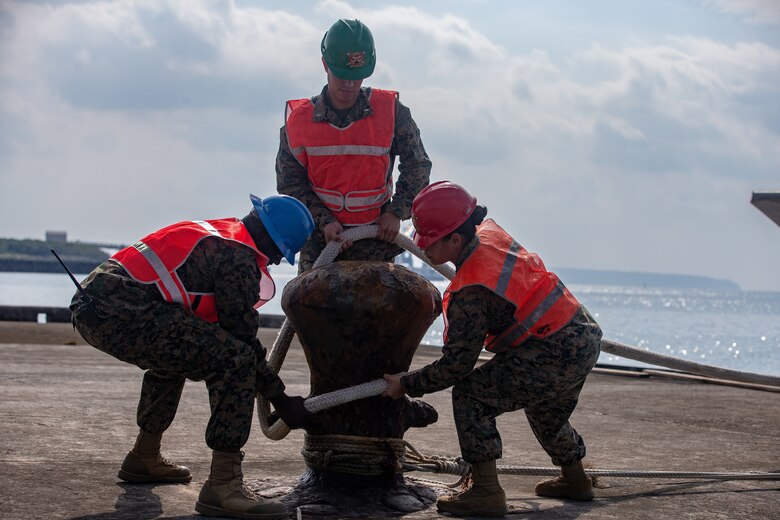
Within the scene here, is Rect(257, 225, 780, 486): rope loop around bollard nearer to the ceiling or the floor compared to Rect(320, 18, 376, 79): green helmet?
nearer to the floor

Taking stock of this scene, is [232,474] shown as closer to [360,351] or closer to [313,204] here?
[360,351]

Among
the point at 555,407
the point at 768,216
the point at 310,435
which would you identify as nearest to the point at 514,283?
the point at 555,407

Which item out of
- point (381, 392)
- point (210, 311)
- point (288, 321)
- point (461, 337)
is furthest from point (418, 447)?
point (210, 311)

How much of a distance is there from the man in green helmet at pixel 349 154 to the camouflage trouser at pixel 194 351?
90cm

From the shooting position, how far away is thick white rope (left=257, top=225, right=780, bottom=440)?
4.35 meters

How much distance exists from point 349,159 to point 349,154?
0.08 ft

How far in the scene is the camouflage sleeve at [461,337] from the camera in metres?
4.19

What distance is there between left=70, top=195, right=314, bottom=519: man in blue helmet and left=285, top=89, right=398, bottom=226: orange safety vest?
27.4 inches

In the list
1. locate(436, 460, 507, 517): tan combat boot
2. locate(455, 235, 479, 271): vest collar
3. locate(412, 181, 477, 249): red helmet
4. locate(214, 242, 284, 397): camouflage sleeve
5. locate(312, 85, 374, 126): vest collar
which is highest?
locate(312, 85, 374, 126): vest collar

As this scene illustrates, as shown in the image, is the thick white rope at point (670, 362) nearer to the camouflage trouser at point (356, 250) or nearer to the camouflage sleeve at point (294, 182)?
the camouflage trouser at point (356, 250)

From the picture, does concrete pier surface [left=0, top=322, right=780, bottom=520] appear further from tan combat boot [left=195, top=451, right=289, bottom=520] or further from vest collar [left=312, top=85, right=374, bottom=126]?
vest collar [left=312, top=85, right=374, bottom=126]

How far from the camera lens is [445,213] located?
429cm

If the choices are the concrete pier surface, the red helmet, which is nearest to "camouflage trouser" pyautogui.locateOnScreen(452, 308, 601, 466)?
the concrete pier surface

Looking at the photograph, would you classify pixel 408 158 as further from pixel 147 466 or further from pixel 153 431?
pixel 147 466
